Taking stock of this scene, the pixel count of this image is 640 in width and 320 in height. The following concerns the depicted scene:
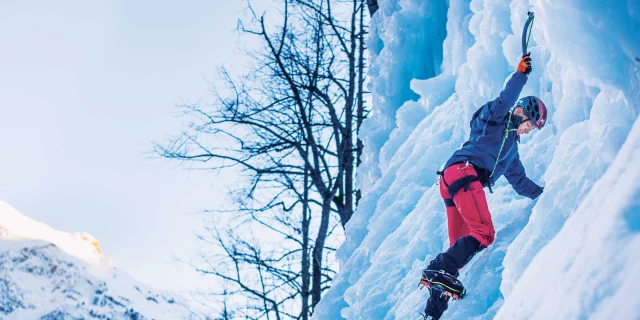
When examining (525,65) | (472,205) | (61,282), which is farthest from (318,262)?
(61,282)

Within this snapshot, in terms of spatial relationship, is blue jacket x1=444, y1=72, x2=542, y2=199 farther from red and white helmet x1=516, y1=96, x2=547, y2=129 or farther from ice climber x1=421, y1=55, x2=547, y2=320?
red and white helmet x1=516, y1=96, x2=547, y2=129

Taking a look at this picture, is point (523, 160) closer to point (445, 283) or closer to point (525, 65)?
point (525, 65)

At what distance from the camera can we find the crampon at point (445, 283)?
3.37m

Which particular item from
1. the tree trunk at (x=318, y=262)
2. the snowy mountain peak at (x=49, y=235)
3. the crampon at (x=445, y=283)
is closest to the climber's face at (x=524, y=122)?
the crampon at (x=445, y=283)

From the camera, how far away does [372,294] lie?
16.4ft

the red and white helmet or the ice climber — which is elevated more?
the red and white helmet

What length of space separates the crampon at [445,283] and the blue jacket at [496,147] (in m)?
0.70

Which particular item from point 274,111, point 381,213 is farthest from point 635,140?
point 274,111

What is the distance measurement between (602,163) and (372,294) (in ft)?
8.24

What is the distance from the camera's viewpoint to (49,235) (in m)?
44.4

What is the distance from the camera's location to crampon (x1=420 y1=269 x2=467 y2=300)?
3.37 metres

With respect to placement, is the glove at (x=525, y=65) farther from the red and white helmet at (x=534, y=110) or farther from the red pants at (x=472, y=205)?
the red pants at (x=472, y=205)

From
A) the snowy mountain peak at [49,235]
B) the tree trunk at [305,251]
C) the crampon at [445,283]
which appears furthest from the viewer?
the snowy mountain peak at [49,235]

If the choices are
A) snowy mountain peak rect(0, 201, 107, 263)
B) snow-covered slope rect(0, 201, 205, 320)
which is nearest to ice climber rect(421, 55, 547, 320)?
snow-covered slope rect(0, 201, 205, 320)
